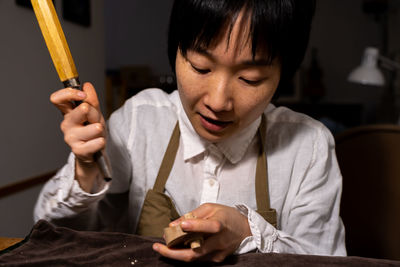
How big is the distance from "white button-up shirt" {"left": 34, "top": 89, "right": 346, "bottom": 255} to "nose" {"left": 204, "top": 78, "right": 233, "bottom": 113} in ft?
0.71

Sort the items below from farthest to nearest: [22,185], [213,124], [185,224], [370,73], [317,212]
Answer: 1. [370,73]
2. [22,185]
3. [317,212]
4. [213,124]
5. [185,224]

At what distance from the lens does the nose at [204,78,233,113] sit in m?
0.66

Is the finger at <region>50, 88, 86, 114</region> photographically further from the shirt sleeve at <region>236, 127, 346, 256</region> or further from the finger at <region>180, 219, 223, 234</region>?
the shirt sleeve at <region>236, 127, 346, 256</region>

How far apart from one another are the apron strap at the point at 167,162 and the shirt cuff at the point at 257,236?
209 mm

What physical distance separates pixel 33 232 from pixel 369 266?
0.50 metres

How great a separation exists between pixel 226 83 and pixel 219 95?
27 millimetres

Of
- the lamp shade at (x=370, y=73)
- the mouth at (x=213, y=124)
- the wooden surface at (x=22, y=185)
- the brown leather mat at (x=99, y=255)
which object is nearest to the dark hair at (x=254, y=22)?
the mouth at (x=213, y=124)

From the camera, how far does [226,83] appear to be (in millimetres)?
668

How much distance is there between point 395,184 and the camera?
1229mm

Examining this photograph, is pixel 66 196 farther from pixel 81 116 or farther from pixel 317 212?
pixel 317 212

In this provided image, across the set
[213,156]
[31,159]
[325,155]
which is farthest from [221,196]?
[31,159]

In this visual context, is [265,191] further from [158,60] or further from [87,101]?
[158,60]

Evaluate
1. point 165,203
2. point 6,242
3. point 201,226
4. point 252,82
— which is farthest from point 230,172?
point 6,242

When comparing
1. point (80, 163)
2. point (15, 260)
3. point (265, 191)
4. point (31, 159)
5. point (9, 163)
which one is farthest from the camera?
point (31, 159)
